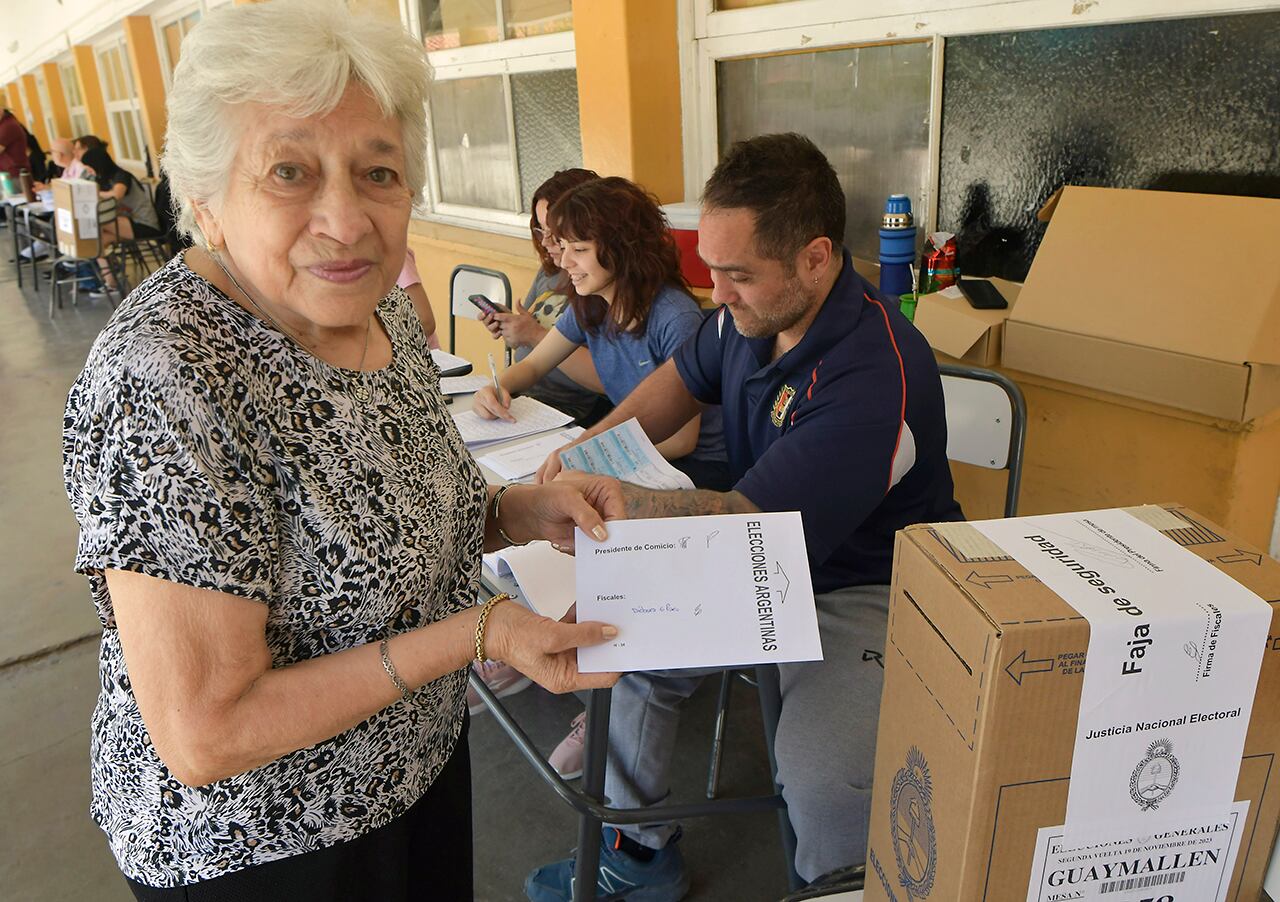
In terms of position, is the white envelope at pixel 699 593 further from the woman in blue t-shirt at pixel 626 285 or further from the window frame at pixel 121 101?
the window frame at pixel 121 101

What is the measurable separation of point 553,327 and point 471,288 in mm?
807

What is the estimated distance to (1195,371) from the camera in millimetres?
1700

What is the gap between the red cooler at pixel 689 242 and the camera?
9.24 ft

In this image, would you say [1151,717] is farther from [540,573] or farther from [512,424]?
[512,424]

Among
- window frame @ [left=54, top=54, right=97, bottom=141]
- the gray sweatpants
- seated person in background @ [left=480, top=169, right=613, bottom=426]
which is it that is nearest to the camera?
the gray sweatpants

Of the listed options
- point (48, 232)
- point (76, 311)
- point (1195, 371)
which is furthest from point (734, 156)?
point (48, 232)

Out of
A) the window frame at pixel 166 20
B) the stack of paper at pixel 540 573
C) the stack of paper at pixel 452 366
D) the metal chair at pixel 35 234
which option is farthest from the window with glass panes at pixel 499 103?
the metal chair at pixel 35 234

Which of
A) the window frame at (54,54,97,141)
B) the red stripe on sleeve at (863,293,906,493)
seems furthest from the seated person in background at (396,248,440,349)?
the window frame at (54,54,97,141)

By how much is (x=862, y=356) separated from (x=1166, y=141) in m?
1.06

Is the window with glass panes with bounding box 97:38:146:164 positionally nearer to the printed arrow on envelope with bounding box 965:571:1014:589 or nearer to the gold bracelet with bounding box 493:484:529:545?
the gold bracelet with bounding box 493:484:529:545

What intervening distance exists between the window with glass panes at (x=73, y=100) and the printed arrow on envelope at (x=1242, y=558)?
14557 millimetres

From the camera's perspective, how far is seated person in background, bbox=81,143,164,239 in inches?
295

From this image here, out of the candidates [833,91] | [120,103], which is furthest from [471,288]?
[120,103]

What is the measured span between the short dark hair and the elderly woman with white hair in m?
0.73
